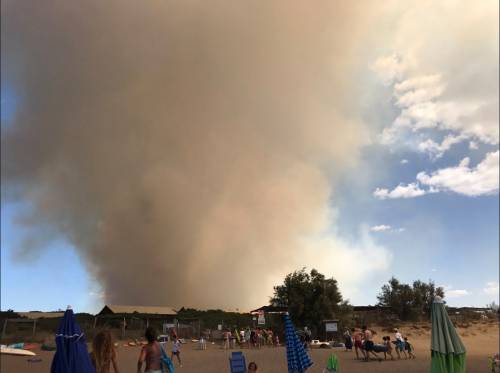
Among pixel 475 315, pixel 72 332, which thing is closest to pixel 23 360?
pixel 72 332

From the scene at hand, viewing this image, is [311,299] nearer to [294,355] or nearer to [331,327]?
[331,327]

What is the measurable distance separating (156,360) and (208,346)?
870 inches

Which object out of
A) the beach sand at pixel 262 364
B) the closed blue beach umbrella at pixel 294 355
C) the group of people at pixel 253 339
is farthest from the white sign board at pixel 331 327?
the closed blue beach umbrella at pixel 294 355

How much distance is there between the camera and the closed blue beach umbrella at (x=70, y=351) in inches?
261

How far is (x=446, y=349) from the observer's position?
7.14 m

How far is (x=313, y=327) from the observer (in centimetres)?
3328

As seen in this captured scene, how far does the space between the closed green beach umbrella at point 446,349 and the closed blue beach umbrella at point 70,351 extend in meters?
5.71

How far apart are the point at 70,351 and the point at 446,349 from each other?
6245 millimetres

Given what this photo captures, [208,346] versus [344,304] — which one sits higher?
[344,304]

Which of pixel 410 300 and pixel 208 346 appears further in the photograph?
pixel 410 300

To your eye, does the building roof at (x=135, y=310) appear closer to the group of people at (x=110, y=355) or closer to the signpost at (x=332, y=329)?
the signpost at (x=332, y=329)

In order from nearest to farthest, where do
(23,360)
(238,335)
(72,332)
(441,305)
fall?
(72,332), (441,305), (23,360), (238,335)

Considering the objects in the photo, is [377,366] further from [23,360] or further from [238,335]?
[23,360]

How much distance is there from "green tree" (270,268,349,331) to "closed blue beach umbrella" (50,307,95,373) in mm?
28330
